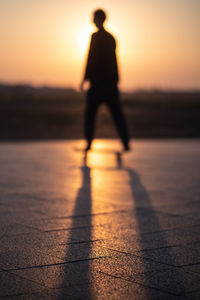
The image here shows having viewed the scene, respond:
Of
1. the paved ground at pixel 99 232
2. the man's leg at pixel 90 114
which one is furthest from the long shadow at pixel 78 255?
the man's leg at pixel 90 114

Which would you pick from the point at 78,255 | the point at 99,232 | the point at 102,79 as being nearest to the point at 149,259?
the point at 78,255

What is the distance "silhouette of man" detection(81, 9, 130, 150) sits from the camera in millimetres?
9727

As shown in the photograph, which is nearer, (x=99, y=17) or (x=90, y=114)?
(x=99, y=17)

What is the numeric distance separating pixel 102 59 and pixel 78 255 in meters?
6.66

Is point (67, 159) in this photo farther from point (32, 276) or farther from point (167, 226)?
point (32, 276)

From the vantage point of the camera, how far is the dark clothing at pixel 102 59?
9711mm

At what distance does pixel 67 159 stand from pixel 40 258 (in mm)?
6282

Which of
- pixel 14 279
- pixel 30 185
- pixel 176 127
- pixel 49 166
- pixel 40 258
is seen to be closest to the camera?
pixel 14 279

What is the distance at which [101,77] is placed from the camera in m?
9.81

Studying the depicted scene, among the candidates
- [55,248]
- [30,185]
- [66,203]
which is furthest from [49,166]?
[55,248]

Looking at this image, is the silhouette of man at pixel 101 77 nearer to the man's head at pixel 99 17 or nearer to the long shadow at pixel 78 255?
the man's head at pixel 99 17

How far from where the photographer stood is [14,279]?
292 centimetres

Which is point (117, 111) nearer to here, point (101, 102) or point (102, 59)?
point (101, 102)

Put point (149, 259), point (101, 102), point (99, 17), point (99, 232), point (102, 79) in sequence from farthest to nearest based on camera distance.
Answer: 1. point (101, 102)
2. point (102, 79)
3. point (99, 17)
4. point (99, 232)
5. point (149, 259)
